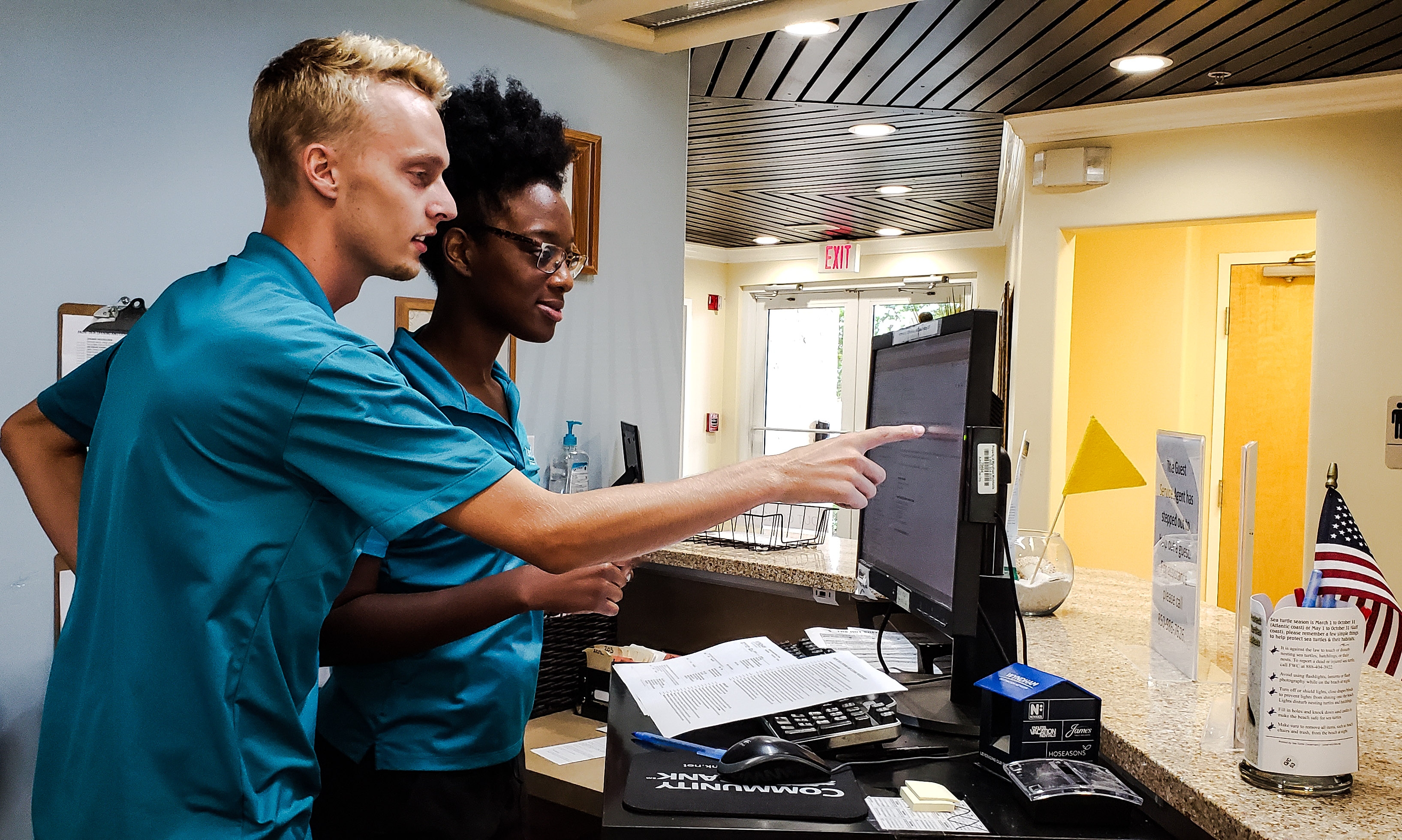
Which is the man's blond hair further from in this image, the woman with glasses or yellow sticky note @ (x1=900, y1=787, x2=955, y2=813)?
yellow sticky note @ (x1=900, y1=787, x2=955, y2=813)

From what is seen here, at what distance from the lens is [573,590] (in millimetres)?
1137

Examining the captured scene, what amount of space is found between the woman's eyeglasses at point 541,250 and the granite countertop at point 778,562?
848 millimetres

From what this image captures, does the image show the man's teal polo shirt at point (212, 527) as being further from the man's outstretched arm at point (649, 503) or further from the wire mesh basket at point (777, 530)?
the wire mesh basket at point (777, 530)

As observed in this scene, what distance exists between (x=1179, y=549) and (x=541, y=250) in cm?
100

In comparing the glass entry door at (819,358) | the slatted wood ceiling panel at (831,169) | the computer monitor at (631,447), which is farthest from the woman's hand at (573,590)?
the glass entry door at (819,358)

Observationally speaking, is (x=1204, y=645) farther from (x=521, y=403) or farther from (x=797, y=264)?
(x=797, y=264)

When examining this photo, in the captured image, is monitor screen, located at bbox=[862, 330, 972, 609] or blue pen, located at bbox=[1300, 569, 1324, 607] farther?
monitor screen, located at bbox=[862, 330, 972, 609]

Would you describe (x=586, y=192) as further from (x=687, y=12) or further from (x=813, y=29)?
(x=813, y=29)

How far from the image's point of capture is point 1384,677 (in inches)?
58.9

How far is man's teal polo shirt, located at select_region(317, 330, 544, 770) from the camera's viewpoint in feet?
3.99

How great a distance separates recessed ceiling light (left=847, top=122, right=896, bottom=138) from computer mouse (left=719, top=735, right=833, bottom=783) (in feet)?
12.1

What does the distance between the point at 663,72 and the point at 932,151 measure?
232cm

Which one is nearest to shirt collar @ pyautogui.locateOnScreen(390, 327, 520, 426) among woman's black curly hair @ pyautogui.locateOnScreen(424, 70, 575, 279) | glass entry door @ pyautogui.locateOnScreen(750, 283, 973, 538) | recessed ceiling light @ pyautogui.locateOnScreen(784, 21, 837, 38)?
woman's black curly hair @ pyautogui.locateOnScreen(424, 70, 575, 279)

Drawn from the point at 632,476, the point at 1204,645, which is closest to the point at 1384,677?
the point at 1204,645
